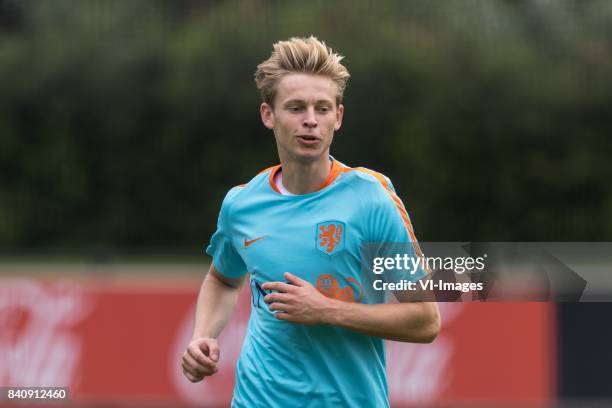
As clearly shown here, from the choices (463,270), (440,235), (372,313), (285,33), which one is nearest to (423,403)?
(463,270)

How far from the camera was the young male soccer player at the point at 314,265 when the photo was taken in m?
3.00

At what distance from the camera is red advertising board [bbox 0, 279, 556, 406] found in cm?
722

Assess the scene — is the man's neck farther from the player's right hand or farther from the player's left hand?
the player's right hand

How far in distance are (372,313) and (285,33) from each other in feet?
65.9

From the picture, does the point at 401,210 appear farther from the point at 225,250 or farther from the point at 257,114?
the point at 257,114

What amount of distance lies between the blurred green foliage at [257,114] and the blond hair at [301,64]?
61.0 feet

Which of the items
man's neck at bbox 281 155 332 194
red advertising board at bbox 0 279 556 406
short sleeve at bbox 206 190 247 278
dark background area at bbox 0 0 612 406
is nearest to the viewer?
man's neck at bbox 281 155 332 194

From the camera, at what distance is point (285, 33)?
22.7 m

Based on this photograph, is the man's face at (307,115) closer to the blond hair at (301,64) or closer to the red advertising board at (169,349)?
the blond hair at (301,64)

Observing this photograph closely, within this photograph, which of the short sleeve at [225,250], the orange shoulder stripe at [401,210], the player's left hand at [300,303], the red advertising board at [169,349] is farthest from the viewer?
the red advertising board at [169,349]

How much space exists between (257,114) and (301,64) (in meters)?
19.7

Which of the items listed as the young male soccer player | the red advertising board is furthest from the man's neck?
the red advertising board

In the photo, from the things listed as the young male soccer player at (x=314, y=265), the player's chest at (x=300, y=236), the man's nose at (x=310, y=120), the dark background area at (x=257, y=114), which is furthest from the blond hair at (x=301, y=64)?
the dark background area at (x=257, y=114)

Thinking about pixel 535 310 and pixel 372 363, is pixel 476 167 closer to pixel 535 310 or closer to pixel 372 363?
pixel 535 310
